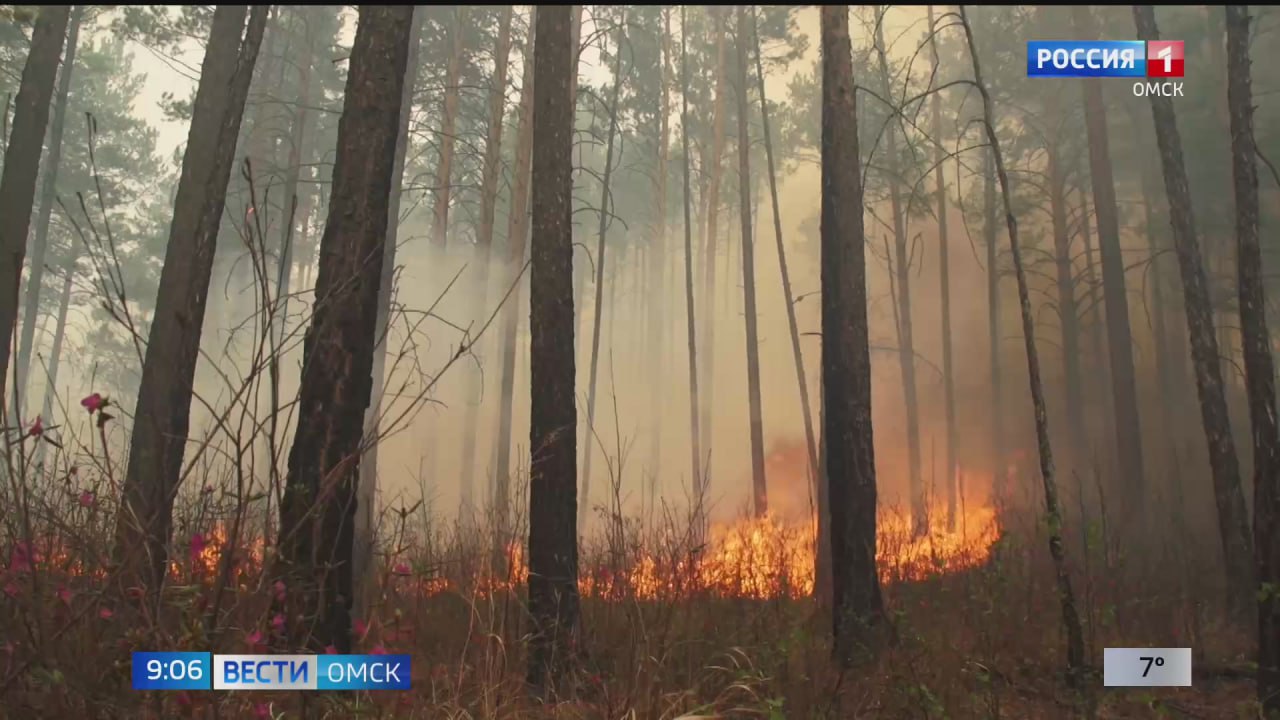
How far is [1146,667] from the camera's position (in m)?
4.94

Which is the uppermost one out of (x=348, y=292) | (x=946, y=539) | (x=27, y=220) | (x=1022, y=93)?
(x=1022, y=93)

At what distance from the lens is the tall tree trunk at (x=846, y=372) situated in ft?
18.2

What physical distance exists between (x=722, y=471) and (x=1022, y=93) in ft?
55.8

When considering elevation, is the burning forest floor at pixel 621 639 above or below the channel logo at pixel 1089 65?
below

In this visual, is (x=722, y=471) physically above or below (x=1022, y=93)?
below

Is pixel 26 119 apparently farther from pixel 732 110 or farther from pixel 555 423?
pixel 732 110

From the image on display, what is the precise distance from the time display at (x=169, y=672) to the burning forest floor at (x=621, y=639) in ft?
0.18

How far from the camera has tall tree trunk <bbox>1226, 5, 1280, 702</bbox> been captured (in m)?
4.71

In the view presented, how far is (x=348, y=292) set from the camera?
3.70 metres

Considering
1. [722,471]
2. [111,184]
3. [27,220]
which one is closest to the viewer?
[27,220]

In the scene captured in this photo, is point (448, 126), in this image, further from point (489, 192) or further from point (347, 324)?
point (347, 324)

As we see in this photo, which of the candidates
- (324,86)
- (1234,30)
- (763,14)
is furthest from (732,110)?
(1234,30)

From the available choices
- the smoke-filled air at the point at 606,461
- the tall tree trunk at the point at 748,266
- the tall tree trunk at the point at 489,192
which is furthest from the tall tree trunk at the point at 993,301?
the tall tree trunk at the point at 489,192

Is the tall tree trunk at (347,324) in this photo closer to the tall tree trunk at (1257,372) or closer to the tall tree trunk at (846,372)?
the tall tree trunk at (846,372)
